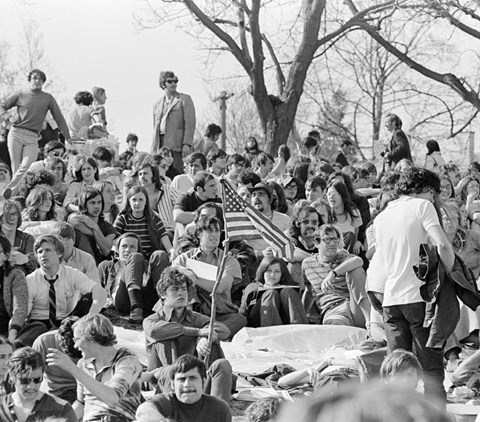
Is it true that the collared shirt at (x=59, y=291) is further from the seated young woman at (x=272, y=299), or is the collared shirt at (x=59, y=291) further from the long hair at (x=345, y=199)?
the long hair at (x=345, y=199)

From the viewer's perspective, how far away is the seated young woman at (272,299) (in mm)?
9156

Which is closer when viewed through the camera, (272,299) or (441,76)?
(272,299)

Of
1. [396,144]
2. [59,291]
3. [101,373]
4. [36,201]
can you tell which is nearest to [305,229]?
[36,201]

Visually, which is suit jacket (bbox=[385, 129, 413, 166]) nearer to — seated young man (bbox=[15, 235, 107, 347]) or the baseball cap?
the baseball cap

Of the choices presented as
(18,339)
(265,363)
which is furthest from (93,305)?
(265,363)

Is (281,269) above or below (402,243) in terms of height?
below

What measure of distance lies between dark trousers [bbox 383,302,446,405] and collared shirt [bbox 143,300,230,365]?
157cm

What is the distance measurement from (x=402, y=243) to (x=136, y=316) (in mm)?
3769

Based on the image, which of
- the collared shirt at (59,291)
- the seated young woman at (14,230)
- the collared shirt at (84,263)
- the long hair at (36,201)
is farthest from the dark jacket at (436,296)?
the long hair at (36,201)

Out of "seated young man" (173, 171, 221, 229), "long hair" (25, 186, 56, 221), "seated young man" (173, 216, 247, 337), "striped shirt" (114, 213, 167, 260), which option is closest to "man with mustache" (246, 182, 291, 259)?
"seated young man" (173, 171, 221, 229)

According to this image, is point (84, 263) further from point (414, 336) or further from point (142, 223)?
point (414, 336)

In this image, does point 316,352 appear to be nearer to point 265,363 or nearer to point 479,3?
point 265,363

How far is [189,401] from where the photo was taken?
5.87m

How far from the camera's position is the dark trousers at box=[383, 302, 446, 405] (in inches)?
248
